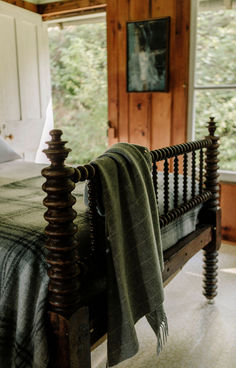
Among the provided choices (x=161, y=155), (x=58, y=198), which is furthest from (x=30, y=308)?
(x=161, y=155)

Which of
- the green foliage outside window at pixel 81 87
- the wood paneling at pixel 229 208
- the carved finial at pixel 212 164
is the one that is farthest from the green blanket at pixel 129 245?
the green foliage outside window at pixel 81 87

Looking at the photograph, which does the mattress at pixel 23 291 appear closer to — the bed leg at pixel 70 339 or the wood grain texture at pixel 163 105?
the bed leg at pixel 70 339

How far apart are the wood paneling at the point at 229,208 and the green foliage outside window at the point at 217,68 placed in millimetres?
217

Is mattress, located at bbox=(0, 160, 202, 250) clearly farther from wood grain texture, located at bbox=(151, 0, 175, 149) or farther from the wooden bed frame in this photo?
wood grain texture, located at bbox=(151, 0, 175, 149)

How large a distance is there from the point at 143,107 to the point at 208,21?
934mm

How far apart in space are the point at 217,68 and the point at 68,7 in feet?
5.57

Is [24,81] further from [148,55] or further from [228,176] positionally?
[228,176]

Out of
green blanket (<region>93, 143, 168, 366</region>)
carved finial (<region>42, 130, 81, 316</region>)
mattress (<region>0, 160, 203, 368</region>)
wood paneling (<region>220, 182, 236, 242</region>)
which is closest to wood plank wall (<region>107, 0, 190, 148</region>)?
wood paneling (<region>220, 182, 236, 242</region>)

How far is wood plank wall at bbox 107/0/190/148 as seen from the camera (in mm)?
3301

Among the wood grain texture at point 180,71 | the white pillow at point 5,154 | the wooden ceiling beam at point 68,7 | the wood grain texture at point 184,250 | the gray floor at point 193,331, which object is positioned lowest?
the gray floor at point 193,331

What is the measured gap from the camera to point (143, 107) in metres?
3.58

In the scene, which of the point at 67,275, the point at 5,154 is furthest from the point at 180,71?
the point at 67,275

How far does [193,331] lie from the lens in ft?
7.00

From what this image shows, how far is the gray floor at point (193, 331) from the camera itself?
188 centimetres
